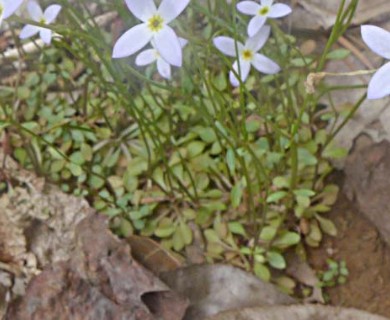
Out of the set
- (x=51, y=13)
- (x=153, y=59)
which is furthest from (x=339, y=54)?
(x=51, y=13)

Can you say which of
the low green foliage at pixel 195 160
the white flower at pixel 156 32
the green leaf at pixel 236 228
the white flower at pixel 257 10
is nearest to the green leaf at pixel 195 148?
the low green foliage at pixel 195 160

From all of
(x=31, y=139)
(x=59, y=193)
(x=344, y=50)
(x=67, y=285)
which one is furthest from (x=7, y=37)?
(x=344, y=50)

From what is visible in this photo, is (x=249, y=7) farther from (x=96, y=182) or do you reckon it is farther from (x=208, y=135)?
(x=96, y=182)

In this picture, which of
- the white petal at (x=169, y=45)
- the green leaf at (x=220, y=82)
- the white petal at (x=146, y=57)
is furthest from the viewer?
the green leaf at (x=220, y=82)

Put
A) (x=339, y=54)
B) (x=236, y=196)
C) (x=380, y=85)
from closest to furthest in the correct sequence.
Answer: (x=380, y=85) < (x=236, y=196) < (x=339, y=54)

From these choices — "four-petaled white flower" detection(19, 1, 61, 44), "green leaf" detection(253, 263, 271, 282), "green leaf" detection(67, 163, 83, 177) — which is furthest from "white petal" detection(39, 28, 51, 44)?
"green leaf" detection(253, 263, 271, 282)

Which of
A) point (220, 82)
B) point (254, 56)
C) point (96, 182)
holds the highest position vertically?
point (254, 56)

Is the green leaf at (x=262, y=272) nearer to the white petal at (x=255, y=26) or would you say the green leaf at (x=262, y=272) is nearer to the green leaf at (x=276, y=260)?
the green leaf at (x=276, y=260)

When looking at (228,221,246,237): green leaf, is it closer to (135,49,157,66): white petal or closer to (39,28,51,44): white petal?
(135,49,157,66): white petal
